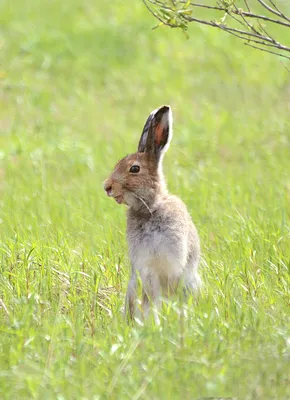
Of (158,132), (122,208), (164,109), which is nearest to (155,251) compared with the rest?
(158,132)

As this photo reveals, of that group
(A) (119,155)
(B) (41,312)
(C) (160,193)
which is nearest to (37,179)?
(A) (119,155)

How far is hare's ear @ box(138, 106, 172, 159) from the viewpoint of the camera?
6328 millimetres

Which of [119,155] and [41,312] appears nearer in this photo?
[41,312]

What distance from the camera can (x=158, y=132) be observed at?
251 inches

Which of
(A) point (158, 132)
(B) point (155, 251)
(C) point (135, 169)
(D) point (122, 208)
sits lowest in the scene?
(D) point (122, 208)

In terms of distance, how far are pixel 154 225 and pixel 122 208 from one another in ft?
8.19

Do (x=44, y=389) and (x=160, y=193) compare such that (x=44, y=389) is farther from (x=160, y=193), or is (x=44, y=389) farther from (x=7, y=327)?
(x=160, y=193)

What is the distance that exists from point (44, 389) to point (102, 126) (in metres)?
7.98

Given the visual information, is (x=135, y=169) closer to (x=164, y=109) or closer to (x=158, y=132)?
(x=158, y=132)

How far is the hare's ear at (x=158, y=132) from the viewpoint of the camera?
633cm

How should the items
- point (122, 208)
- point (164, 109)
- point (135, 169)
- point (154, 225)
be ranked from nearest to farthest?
point (154, 225) < point (135, 169) < point (164, 109) < point (122, 208)

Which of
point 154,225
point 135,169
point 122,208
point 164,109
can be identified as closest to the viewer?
point 154,225

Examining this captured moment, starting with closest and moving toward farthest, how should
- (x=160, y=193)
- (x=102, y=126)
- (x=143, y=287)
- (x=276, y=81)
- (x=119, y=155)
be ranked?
(x=143, y=287)
(x=160, y=193)
(x=119, y=155)
(x=102, y=126)
(x=276, y=81)

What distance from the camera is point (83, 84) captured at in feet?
46.1
